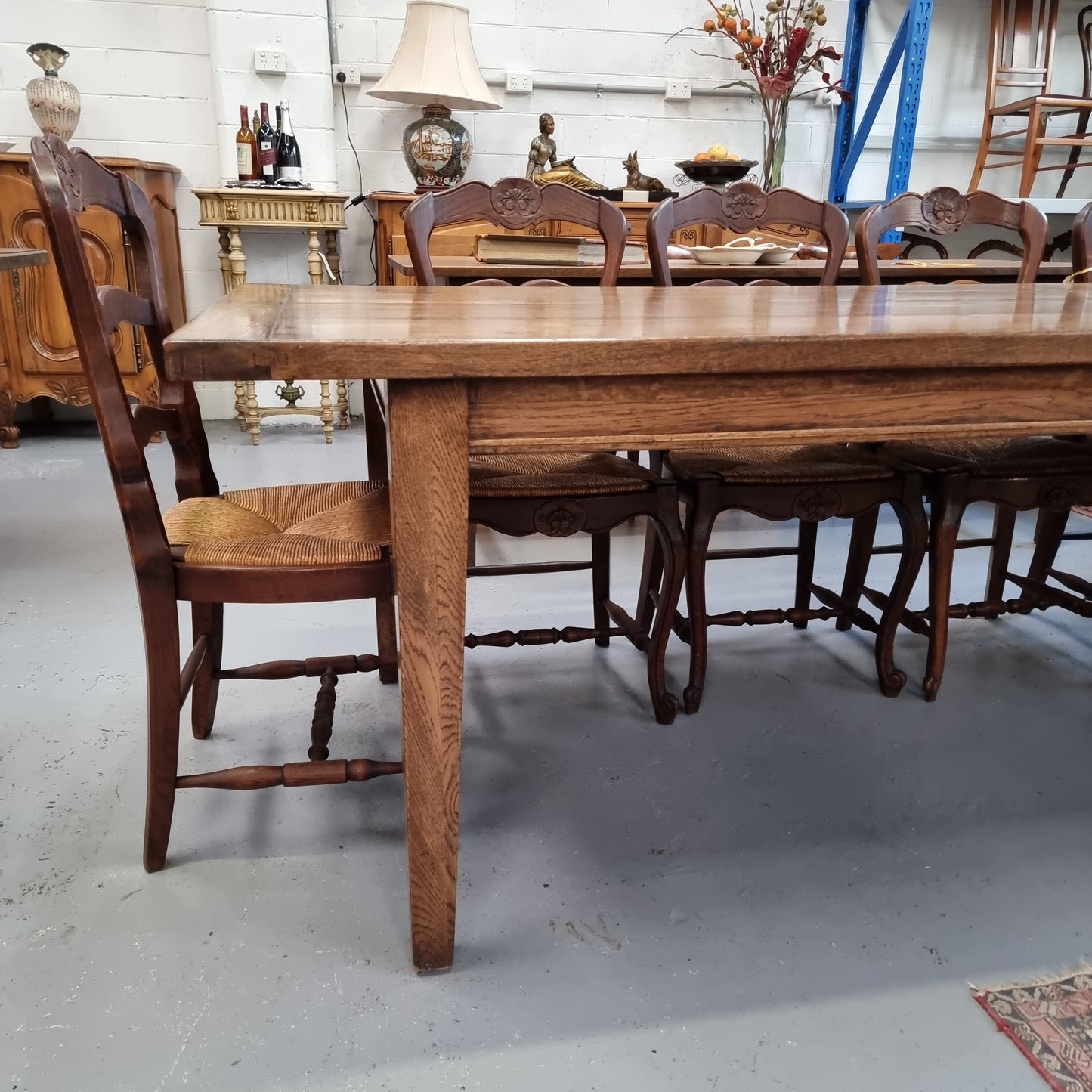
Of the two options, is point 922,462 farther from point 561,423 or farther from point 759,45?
point 759,45

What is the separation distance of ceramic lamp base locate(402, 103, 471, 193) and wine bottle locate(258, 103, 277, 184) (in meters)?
0.54

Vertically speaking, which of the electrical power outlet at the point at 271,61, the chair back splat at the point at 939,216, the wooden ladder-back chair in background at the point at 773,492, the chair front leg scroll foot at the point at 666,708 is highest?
the electrical power outlet at the point at 271,61

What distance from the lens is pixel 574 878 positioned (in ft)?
4.16

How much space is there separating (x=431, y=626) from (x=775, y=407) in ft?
1.44

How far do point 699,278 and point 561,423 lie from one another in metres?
1.72

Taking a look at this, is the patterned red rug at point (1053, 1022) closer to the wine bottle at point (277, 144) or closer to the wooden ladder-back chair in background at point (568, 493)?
the wooden ladder-back chair in background at point (568, 493)

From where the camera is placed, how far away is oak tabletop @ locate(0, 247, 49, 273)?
6.53 ft

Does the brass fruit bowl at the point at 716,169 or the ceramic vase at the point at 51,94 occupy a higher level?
the ceramic vase at the point at 51,94

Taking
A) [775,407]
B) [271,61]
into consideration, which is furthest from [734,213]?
[271,61]

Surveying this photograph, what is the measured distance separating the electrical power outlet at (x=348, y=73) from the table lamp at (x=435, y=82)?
29 cm

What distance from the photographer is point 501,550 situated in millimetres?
2543

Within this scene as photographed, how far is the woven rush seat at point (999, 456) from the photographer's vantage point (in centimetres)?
165

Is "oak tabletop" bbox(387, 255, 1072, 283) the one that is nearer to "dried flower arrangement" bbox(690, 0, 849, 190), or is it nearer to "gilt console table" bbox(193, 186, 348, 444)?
"dried flower arrangement" bbox(690, 0, 849, 190)

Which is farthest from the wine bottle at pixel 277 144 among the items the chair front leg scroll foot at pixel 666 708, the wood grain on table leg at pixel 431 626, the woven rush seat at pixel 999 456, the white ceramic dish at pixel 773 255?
the wood grain on table leg at pixel 431 626
